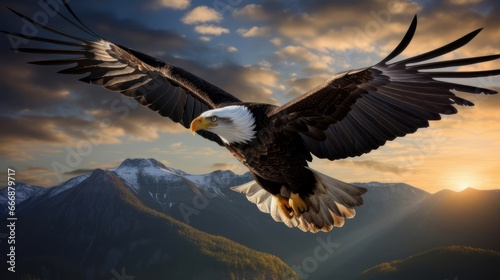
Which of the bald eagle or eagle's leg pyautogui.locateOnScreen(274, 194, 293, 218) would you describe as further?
eagle's leg pyautogui.locateOnScreen(274, 194, 293, 218)

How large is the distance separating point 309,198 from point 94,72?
4.37 m

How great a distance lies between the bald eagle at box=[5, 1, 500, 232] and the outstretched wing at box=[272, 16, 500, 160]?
10 mm

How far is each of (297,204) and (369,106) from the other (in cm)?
196

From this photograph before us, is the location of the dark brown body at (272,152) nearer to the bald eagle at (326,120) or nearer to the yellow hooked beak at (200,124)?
the bald eagle at (326,120)

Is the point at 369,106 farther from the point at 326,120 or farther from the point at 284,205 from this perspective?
the point at 284,205

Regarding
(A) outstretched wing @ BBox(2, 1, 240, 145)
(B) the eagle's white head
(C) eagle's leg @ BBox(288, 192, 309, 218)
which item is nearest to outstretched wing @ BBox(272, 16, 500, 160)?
(B) the eagle's white head

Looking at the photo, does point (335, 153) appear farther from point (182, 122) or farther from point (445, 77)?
point (182, 122)

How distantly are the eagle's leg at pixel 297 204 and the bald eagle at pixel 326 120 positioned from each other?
15mm

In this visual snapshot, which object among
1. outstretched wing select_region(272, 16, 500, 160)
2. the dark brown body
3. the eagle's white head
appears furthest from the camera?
the dark brown body

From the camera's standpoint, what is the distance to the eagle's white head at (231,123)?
4.89m

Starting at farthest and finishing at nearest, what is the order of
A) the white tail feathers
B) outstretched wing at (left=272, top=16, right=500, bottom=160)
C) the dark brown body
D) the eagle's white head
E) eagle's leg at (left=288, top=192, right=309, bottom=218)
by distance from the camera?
the white tail feathers → eagle's leg at (left=288, top=192, right=309, bottom=218) → the dark brown body → the eagle's white head → outstretched wing at (left=272, top=16, right=500, bottom=160)

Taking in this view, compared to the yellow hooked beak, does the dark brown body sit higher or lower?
lower

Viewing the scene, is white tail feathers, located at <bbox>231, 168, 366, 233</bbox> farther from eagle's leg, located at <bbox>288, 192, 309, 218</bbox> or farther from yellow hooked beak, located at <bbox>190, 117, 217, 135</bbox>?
yellow hooked beak, located at <bbox>190, 117, 217, 135</bbox>

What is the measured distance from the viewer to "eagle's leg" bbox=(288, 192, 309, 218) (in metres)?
6.16
